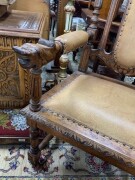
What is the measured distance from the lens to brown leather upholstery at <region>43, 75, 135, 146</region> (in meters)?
0.72

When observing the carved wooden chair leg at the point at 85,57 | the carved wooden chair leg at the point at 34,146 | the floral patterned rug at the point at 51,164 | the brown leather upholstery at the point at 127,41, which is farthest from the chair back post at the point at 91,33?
the floral patterned rug at the point at 51,164

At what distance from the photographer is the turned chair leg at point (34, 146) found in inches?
35.0

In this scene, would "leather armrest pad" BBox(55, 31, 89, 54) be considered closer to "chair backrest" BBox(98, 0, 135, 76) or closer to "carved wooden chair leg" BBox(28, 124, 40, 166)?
"chair backrest" BBox(98, 0, 135, 76)

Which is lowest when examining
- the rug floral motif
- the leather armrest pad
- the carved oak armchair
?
the rug floral motif

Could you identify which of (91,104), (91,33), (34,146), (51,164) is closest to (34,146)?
(34,146)

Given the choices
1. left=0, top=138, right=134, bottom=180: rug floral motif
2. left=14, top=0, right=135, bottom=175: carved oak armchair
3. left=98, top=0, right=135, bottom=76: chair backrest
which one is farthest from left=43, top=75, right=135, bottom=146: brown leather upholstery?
left=0, top=138, right=134, bottom=180: rug floral motif

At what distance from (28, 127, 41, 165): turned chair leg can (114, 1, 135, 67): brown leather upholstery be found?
0.52 m

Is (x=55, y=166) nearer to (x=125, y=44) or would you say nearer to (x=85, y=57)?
(x=85, y=57)

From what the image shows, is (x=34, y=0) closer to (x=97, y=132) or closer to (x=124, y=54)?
(x=124, y=54)

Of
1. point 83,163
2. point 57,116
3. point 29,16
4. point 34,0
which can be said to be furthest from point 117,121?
point 34,0

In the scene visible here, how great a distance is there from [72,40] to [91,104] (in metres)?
0.27

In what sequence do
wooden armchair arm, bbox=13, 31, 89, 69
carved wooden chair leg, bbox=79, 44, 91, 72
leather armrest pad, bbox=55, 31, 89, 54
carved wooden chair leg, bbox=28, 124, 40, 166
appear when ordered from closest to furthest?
1. wooden armchair arm, bbox=13, 31, 89, 69
2. leather armrest pad, bbox=55, 31, 89, 54
3. carved wooden chair leg, bbox=28, 124, 40, 166
4. carved wooden chair leg, bbox=79, 44, 91, 72

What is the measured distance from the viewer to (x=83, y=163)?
1167mm

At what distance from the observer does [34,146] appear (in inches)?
37.4
